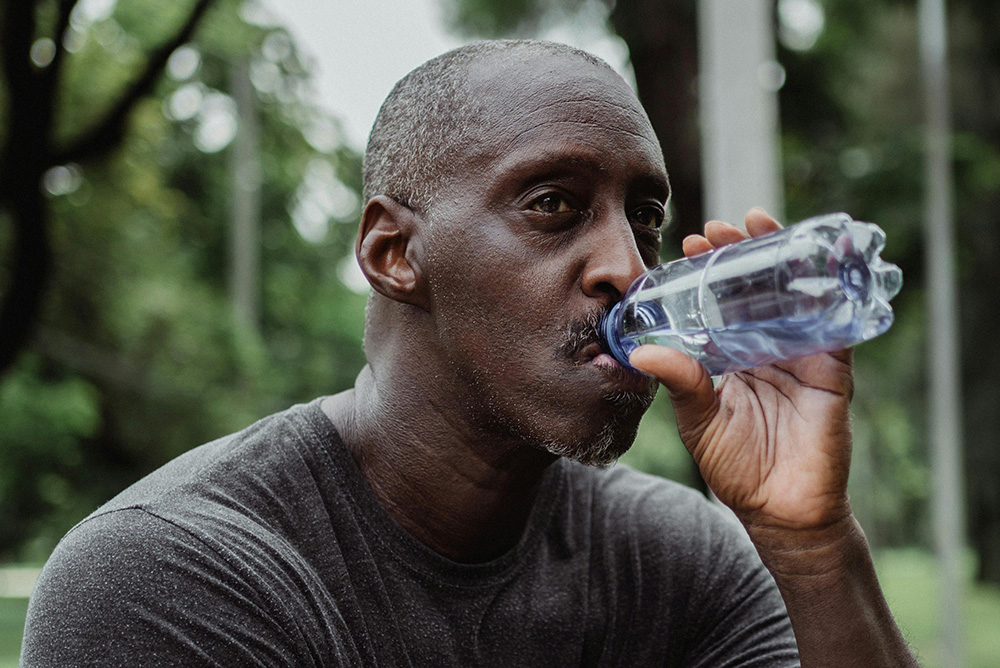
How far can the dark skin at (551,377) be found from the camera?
75.7 inches

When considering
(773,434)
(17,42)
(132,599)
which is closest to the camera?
(132,599)

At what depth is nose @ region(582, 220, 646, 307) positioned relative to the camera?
1977 mm

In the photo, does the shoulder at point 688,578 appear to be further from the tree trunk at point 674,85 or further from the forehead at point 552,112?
the tree trunk at point 674,85

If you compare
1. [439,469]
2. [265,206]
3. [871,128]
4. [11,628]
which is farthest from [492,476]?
[265,206]

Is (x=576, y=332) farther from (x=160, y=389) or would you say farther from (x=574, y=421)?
(x=160, y=389)

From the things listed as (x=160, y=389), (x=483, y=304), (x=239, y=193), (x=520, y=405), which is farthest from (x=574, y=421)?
(x=239, y=193)

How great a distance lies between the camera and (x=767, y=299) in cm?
178

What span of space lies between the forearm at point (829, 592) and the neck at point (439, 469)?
0.53 meters

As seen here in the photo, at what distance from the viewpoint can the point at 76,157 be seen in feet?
26.8

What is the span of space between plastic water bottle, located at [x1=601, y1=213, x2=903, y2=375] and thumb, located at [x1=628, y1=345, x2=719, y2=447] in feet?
0.35

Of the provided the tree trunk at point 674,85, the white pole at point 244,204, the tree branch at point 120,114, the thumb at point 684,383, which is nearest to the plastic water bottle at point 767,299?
the thumb at point 684,383

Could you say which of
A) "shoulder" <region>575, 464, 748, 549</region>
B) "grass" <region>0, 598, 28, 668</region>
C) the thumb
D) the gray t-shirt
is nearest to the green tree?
"shoulder" <region>575, 464, 748, 549</region>

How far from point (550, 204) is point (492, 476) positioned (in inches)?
22.8

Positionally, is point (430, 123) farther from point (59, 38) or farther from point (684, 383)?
point (59, 38)
